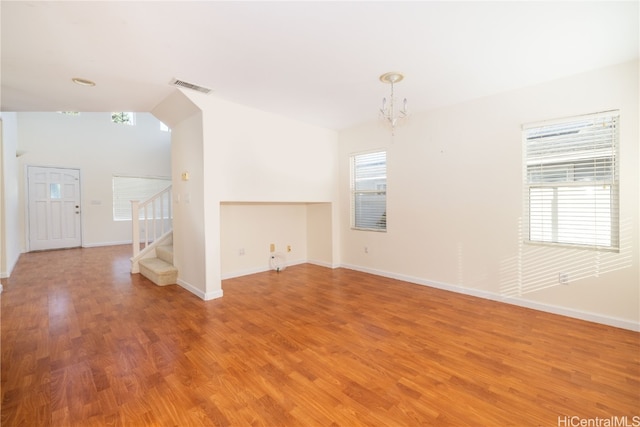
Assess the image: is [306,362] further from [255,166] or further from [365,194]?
[365,194]

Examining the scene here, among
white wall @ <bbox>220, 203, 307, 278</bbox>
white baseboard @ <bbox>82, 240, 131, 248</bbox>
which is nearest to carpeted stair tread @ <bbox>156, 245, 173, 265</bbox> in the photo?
white wall @ <bbox>220, 203, 307, 278</bbox>

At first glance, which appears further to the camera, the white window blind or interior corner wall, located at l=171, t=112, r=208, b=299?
the white window blind

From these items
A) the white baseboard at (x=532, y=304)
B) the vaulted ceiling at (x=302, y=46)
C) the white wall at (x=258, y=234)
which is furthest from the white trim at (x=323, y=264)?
the vaulted ceiling at (x=302, y=46)

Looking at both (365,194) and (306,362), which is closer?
(306,362)

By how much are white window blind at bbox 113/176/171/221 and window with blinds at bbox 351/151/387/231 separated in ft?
20.3

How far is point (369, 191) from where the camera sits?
4.88 metres

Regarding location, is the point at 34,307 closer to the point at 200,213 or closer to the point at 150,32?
the point at 200,213

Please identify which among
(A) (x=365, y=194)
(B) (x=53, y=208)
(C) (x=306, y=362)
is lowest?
(C) (x=306, y=362)

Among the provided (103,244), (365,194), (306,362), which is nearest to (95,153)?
(103,244)

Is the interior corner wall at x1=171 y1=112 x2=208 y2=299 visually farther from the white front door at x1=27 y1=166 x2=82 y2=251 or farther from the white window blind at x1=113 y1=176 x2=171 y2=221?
the white front door at x1=27 y1=166 x2=82 y2=251

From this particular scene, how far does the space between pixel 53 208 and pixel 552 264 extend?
10.2m

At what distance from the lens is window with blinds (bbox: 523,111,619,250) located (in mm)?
2779

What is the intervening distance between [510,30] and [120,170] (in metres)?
9.36

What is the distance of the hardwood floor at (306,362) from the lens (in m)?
1.65
